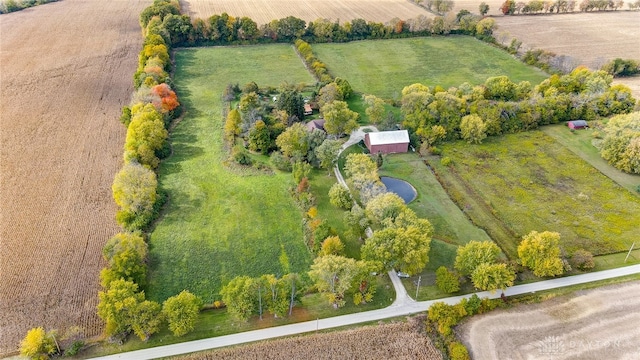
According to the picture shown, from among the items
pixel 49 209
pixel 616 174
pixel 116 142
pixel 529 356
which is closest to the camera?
pixel 529 356

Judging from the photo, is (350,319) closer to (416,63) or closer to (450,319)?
(450,319)

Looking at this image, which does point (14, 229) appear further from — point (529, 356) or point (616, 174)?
point (616, 174)

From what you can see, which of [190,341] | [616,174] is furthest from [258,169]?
[616,174]

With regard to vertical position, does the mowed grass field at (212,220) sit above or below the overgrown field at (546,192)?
above

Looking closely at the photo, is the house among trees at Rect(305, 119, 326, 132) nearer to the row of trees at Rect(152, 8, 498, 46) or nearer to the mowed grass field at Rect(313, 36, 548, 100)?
the mowed grass field at Rect(313, 36, 548, 100)

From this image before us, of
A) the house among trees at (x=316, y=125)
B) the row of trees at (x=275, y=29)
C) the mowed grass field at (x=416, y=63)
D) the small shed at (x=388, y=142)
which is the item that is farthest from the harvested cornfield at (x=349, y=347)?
the row of trees at (x=275, y=29)

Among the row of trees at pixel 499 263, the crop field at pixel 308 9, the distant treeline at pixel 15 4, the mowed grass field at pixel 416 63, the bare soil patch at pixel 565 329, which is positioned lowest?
the bare soil patch at pixel 565 329

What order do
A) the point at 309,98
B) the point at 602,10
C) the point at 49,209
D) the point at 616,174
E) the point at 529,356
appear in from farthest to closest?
the point at 602,10
the point at 309,98
the point at 616,174
the point at 49,209
the point at 529,356

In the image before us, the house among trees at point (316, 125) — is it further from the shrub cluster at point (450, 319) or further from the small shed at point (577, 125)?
the small shed at point (577, 125)
